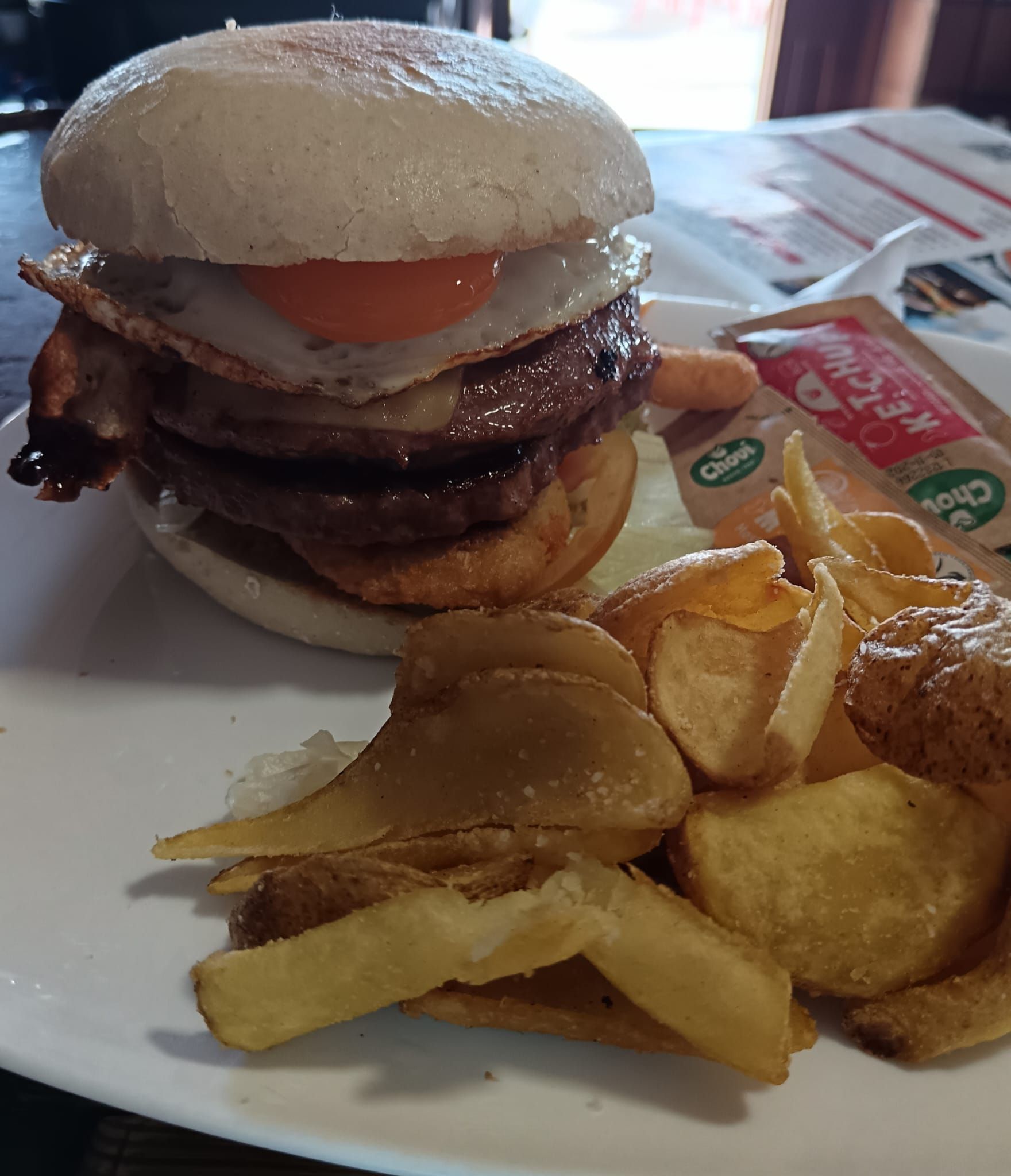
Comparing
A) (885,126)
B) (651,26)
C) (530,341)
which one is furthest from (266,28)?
(651,26)

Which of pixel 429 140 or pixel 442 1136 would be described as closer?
pixel 442 1136

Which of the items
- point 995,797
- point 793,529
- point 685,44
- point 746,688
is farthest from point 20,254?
point 685,44

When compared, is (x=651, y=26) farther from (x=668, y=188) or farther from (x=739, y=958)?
(x=739, y=958)

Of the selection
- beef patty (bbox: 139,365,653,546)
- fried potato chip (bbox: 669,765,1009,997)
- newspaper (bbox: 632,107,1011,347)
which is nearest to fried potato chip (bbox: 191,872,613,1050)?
fried potato chip (bbox: 669,765,1009,997)

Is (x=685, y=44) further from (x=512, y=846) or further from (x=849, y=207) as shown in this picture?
(x=512, y=846)

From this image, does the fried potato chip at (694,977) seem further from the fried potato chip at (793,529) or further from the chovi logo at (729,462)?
the chovi logo at (729,462)

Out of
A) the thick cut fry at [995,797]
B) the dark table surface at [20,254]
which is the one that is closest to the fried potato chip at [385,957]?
the thick cut fry at [995,797]

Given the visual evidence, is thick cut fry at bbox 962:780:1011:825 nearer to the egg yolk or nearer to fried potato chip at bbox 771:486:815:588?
fried potato chip at bbox 771:486:815:588
